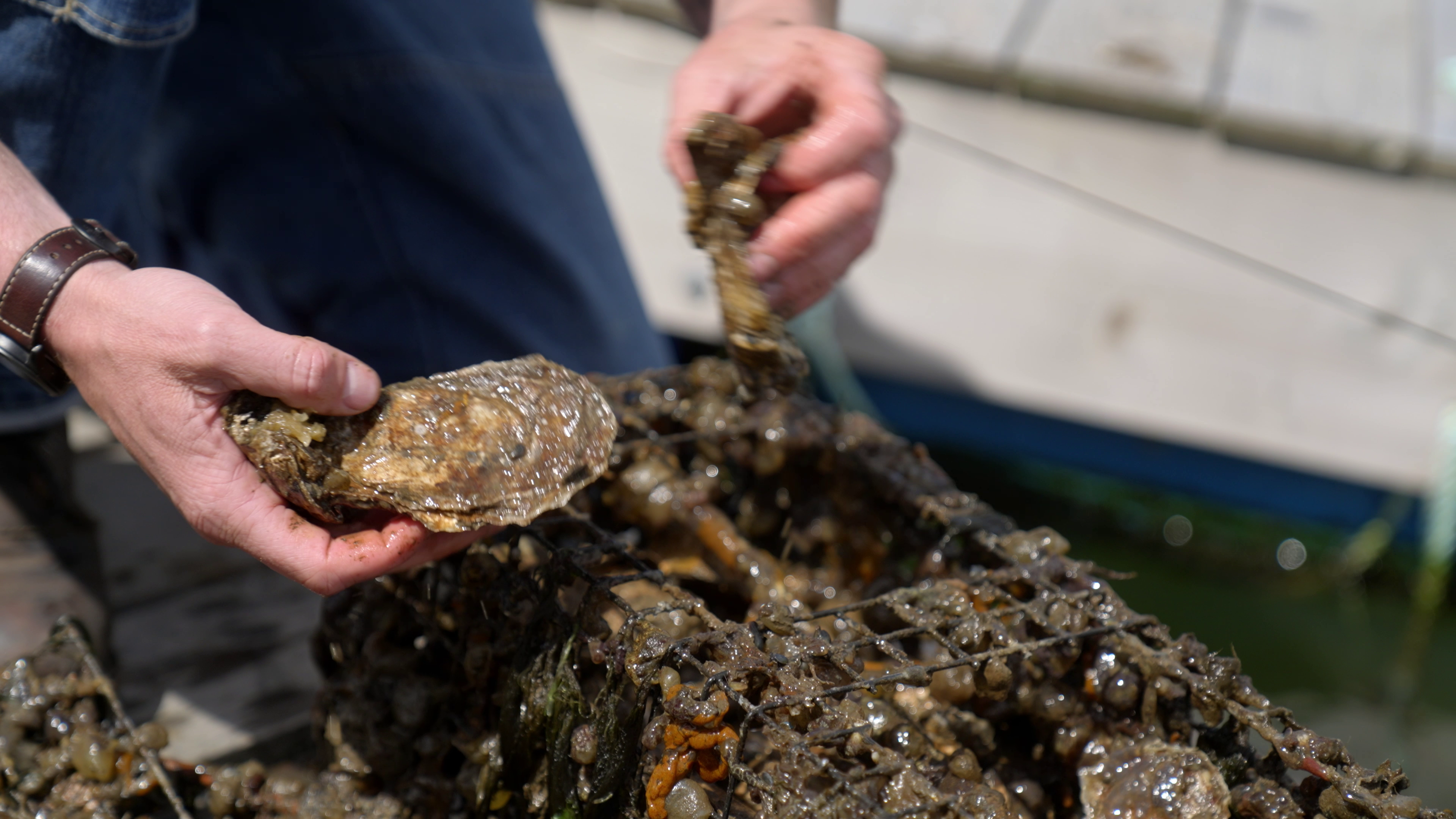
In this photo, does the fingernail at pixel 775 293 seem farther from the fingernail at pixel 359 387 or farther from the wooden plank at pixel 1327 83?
the wooden plank at pixel 1327 83

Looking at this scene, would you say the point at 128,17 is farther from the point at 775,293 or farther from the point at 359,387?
the point at 775,293

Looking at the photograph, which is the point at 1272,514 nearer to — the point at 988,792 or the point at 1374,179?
the point at 1374,179

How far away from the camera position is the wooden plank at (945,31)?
379 centimetres

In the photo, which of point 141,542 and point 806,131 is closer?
point 806,131

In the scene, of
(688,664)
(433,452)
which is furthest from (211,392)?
(688,664)

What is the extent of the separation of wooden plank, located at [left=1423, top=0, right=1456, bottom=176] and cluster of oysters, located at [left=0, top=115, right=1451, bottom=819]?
9.43ft

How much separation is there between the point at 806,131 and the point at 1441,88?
3.34 metres

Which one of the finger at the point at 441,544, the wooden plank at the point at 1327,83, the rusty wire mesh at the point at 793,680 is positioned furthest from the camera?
the wooden plank at the point at 1327,83

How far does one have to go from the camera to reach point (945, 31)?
391 centimetres

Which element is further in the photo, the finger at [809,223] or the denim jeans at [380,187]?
the denim jeans at [380,187]

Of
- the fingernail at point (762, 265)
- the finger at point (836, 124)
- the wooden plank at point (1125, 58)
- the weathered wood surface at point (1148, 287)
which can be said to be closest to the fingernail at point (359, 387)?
the fingernail at point (762, 265)

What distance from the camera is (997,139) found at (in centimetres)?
378

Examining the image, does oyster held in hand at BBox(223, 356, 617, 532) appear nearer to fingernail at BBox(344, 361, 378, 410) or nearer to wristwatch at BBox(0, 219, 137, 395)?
fingernail at BBox(344, 361, 378, 410)

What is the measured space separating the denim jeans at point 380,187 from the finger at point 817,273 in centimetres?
107
